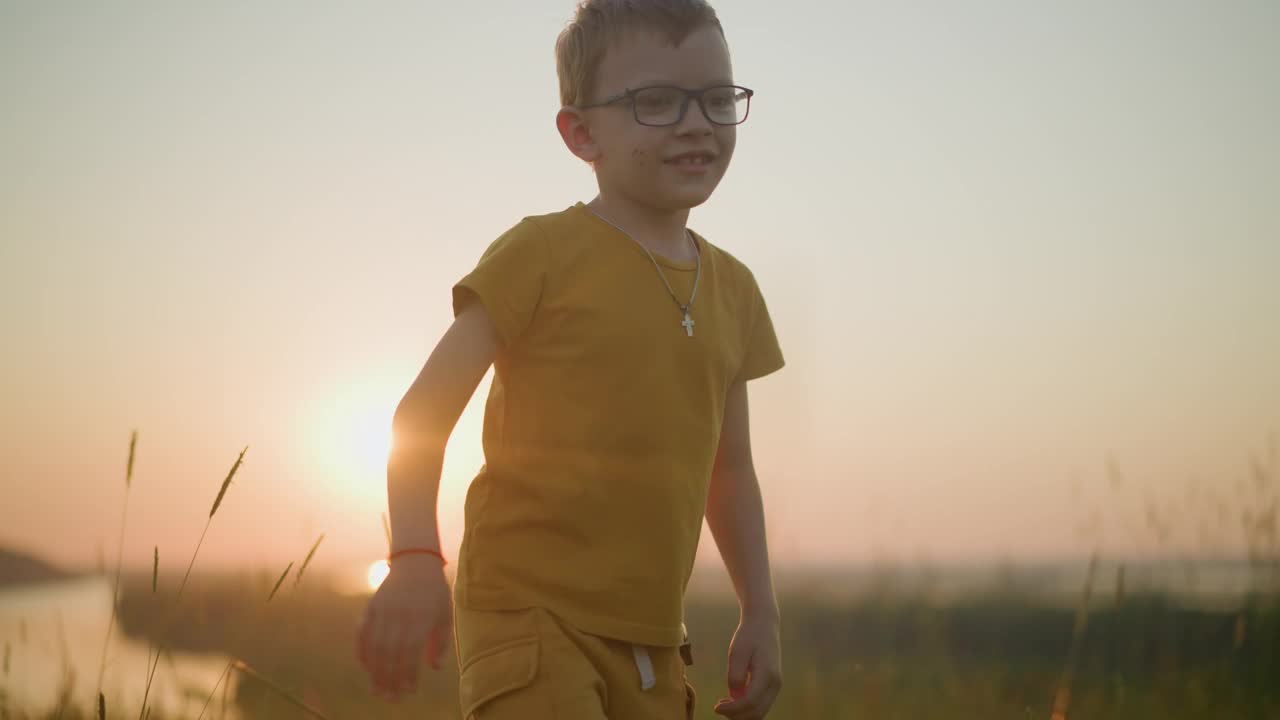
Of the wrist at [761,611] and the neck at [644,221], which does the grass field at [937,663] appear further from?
the neck at [644,221]

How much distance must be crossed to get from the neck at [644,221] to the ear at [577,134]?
3.5 inches

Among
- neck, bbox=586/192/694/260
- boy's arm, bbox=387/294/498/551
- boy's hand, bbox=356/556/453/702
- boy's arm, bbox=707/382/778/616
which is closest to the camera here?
boy's hand, bbox=356/556/453/702

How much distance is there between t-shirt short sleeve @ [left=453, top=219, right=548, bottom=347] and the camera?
1.86m

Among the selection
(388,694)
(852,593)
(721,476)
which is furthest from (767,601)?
(852,593)

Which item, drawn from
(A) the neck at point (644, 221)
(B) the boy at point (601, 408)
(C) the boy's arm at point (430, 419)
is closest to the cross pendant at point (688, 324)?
(B) the boy at point (601, 408)

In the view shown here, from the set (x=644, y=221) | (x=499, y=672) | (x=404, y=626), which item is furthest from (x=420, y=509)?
(x=644, y=221)

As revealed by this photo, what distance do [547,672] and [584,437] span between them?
1.40ft

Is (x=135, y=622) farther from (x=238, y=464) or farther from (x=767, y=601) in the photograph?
(x=767, y=601)

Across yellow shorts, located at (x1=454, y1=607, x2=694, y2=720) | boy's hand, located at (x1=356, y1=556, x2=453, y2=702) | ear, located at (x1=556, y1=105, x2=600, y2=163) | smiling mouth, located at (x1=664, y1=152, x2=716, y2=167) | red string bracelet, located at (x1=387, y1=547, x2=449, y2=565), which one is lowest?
yellow shorts, located at (x1=454, y1=607, x2=694, y2=720)

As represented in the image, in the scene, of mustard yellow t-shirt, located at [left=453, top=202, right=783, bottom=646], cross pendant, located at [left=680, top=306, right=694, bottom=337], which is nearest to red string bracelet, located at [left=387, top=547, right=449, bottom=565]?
mustard yellow t-shirt, located at [left=453, top=202, right=783, bottom=646]

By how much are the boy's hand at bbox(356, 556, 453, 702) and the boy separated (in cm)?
4

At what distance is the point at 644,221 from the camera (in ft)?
7.14

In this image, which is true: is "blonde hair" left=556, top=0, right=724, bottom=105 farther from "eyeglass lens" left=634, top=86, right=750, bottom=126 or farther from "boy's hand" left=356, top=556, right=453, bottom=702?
"boy's hand" left=356, top=556, right=453, bottom=702

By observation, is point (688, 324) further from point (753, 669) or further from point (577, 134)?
point (753, 669)
